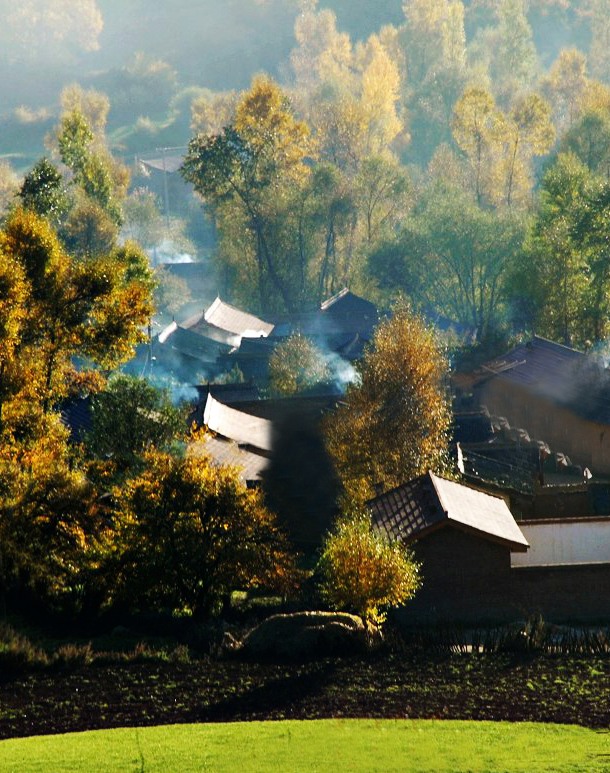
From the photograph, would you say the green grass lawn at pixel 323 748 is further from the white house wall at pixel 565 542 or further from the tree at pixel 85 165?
the tree at pixel 85 165

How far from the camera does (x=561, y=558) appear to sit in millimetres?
41625

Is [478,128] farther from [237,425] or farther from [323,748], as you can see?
[323,748]

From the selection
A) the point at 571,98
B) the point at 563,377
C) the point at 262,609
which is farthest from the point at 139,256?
the point at 571,98

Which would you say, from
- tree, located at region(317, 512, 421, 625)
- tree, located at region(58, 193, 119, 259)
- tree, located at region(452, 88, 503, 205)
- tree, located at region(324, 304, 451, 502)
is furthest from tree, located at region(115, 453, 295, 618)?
tree, located at region(452, 88, 503, 205)

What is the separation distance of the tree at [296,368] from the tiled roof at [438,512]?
3122cm

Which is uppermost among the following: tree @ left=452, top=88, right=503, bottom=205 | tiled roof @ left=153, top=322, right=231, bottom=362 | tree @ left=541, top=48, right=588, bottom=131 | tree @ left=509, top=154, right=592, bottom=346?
tree @ left=541, top=48, right=588, bottom=131

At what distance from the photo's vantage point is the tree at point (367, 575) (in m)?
35.2

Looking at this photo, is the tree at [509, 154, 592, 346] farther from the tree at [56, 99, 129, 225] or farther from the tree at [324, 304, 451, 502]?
the tree at [324, 304, 451, 502]

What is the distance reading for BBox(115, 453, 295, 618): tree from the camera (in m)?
37.1

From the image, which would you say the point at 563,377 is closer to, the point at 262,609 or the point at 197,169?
the point at 262,609

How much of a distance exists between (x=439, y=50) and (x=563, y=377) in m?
133

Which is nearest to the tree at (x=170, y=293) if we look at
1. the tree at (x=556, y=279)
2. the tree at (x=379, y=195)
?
the tree at (x=379, y=195)

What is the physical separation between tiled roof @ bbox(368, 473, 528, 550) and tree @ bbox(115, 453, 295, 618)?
3531 mm

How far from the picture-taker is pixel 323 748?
84.1 feet
